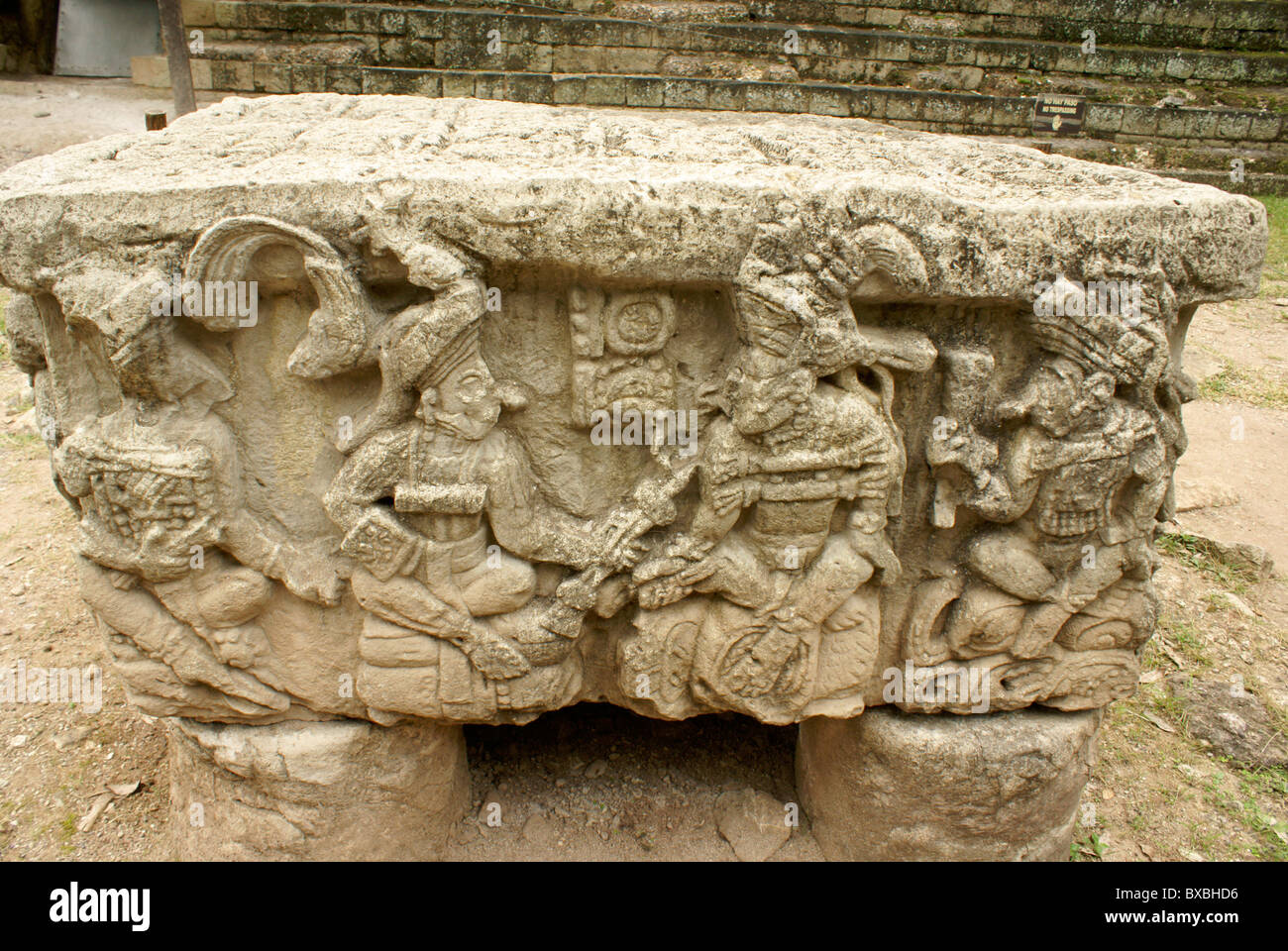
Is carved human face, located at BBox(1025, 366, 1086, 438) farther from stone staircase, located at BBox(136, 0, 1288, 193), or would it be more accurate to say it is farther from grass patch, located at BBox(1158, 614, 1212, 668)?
stone staircase, located at BBox(136, 0, 1288, 193)

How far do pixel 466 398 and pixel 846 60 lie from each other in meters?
8.99

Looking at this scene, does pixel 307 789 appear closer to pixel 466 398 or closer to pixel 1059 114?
pixel 466 398

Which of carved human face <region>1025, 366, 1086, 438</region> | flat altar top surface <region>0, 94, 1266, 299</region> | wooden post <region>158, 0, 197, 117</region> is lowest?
carved human face <region>1025, 366, 1086, 438</region>

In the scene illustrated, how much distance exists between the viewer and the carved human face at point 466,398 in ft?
7.68

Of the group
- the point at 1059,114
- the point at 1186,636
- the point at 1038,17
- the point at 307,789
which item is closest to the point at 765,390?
the point at 307,789

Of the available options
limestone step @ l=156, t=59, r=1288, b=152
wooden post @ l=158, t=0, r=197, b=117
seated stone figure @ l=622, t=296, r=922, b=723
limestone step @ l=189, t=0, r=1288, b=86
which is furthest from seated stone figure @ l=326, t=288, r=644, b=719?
limestone step @ l=189, t=0, r=1288, b=86

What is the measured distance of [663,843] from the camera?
3207 mm

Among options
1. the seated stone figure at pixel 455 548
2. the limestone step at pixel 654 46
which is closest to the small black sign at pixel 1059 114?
the limestone step at pixel 654 46

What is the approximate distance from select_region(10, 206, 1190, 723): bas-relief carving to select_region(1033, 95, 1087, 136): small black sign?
27.4 feet

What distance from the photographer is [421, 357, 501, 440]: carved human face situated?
2342mm

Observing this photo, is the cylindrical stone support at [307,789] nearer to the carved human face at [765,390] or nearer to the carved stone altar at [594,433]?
the carved stone altar at [594,433]

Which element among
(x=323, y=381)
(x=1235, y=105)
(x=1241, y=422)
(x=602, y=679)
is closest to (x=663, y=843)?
(x=602, y=679)

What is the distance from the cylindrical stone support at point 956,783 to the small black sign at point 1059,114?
8473 mm

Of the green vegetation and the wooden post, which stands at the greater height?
the wooden post
